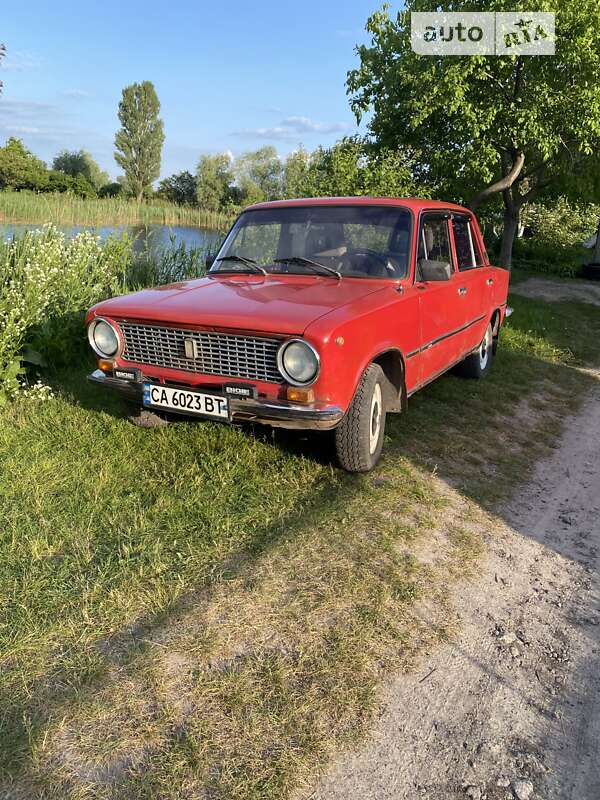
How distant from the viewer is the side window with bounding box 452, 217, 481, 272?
571cm

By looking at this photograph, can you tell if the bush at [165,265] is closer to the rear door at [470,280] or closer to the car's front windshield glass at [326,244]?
the car's front windshield glass at [326,244]

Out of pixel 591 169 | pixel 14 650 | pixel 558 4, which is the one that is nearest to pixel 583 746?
pixel 14 650

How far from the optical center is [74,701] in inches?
85.2

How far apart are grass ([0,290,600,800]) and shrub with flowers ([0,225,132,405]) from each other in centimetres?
66

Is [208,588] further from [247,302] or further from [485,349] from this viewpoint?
[485,349]

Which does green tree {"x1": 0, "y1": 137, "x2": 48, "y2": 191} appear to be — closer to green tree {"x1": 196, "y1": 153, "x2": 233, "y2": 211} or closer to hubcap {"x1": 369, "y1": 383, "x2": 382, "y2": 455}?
green tree {"x1": 196, "y1": 153, "x2": 233, "y2": 211}

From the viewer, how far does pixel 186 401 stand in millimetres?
3795

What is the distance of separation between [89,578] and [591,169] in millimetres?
14595

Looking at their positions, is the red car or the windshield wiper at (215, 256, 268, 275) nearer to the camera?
the red car

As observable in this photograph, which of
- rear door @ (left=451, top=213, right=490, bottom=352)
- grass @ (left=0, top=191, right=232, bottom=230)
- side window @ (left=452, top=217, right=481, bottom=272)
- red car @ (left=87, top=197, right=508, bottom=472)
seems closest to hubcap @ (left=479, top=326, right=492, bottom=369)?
rear door @ (left=451, top=213, right=490, bottom=352)

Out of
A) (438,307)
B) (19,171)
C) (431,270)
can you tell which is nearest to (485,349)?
(438,307)

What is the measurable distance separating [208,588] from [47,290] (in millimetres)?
4135

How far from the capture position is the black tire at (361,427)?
3787mm

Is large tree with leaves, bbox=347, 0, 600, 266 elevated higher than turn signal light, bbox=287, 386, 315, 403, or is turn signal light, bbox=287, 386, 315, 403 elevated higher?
large tree with leaves, bbox=347, 0, 600, 266
